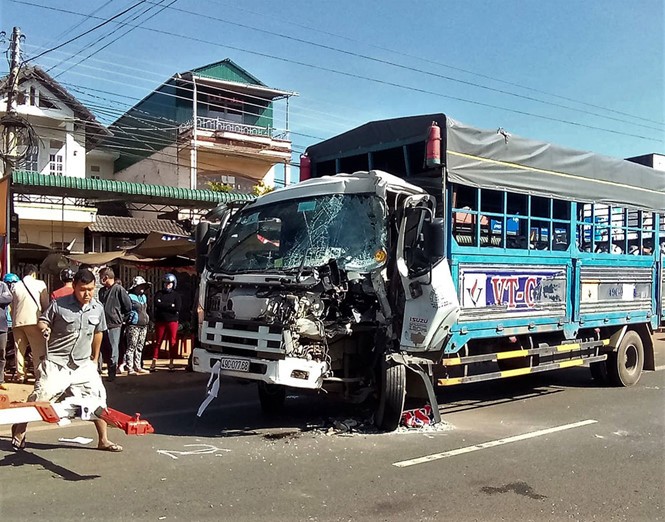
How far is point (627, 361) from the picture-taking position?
10.2 metres

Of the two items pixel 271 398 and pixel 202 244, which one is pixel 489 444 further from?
pixel 202 244

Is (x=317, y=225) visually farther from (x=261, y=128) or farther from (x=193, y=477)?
(x=261, y=128)

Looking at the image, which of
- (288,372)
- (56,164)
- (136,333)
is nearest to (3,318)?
(136,333)

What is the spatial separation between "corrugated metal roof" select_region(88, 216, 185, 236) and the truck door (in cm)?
1743

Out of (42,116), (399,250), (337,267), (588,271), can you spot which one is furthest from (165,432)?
(42,116)

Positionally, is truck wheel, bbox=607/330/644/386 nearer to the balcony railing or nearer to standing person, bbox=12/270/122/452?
standing person, bbox=12/270/122/452

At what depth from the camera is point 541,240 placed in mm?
8789

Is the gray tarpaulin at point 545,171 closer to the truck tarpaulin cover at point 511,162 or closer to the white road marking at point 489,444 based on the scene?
the truck tarpaulin cover at point 511,162

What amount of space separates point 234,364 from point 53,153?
22099mm

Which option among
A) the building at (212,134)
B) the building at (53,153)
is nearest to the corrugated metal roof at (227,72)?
the building at (212,134)

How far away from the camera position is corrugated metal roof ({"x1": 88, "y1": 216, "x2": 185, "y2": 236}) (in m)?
23.5

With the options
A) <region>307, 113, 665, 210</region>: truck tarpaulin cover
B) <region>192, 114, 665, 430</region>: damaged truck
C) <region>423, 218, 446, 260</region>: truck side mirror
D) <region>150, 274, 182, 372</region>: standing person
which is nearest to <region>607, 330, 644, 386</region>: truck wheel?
<region>192, 114, 665, 430</region>: damaged truck

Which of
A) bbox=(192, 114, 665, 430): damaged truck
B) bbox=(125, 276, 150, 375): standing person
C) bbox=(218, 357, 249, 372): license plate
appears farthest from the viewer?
bbox=(125, 276, 150, 375): standing person

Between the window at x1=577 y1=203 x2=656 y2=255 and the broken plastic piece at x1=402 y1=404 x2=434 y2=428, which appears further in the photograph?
the window at x1=577 y1=203 x2=656 y2=255
